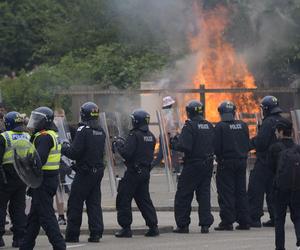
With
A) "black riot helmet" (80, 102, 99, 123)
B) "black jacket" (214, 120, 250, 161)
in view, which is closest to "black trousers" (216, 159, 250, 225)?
"black jacket" (214, 120, 250, 161)

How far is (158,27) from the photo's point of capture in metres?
32.0

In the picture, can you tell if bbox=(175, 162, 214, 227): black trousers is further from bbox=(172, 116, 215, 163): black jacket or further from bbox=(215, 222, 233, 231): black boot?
bbox=(215, 222, 233, 231): black boot

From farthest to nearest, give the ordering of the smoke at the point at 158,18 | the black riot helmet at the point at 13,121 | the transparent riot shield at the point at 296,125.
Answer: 1. the smoke at the point at 158,18
2. the transparent riot shield at the point at 296,125
3. the black riot helmet at the point at 13,121

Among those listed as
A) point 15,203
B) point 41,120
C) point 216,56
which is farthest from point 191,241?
point 216,56

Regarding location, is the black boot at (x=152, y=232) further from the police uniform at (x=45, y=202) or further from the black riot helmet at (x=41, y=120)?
the black riot helmet at (x=41, y=120)

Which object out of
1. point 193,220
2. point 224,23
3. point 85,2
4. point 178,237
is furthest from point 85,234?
point 85,2

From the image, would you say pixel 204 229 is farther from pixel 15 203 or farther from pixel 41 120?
pixel 41 120

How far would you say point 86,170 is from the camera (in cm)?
1512

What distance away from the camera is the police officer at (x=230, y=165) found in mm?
16703

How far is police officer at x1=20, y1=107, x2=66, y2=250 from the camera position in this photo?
42.7ft

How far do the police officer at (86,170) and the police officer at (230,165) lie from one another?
225 cm

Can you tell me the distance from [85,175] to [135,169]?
932mm

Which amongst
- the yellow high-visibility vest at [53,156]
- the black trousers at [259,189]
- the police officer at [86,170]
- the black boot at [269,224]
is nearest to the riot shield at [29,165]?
the yellow high-visibility vest at [53,156]

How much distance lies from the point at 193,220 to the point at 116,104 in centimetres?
1019
